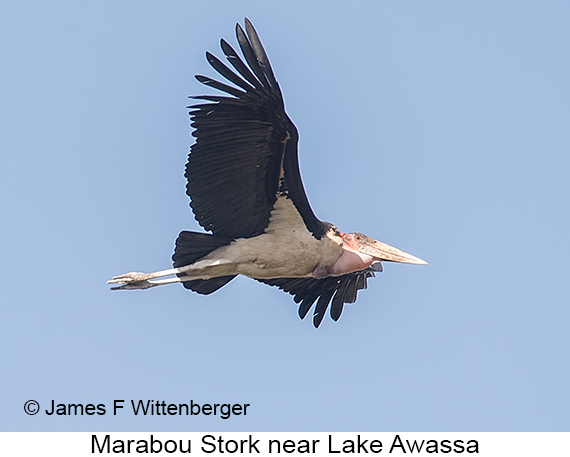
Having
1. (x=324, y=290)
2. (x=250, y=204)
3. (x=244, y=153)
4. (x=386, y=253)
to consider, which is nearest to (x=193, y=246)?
(x=250, y=204)

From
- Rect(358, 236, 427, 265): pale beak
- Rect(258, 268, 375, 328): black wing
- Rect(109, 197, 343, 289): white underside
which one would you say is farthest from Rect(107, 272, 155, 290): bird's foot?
Rect(358, 236, 427, 265): pale beak

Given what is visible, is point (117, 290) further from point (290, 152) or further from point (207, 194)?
point (290, 152)

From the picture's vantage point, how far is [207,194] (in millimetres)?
12008

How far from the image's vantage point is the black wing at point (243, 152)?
36.5 feet

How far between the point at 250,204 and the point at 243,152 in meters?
0.81

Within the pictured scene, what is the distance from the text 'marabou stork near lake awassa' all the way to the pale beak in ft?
0.04

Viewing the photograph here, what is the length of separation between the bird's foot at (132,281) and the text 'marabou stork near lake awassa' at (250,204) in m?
0.01

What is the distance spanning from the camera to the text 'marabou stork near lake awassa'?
37.1ft

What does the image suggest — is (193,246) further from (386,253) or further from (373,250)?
(386,253)

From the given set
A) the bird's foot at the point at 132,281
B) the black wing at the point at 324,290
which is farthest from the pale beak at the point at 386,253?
the bird's foot at the point at 132,281

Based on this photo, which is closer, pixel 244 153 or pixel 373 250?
pixel 244 153

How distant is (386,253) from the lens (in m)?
13.5

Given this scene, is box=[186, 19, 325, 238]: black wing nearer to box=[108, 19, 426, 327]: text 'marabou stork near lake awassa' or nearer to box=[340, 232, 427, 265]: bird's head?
box=[108, 19, 426, 327]: text 'marabou stork near lake awassa'
